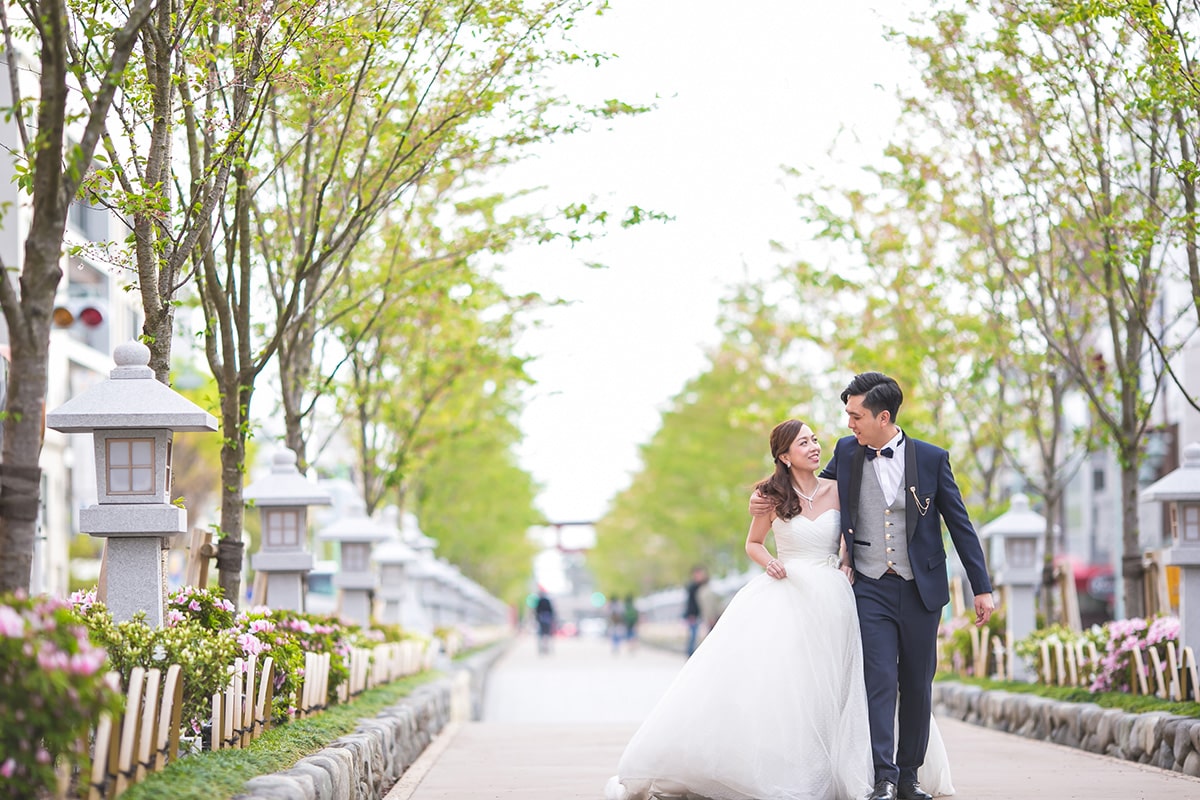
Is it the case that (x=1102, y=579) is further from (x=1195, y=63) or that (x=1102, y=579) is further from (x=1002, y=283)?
(x=1195, y=63)

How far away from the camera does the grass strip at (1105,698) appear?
36.4 feet

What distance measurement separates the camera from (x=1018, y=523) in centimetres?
1761

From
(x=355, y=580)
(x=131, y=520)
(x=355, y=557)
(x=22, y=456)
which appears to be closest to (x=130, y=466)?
(x=131, y=520)

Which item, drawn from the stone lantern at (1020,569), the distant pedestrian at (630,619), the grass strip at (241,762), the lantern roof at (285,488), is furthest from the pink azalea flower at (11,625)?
the distant pedestrian at (630,619)

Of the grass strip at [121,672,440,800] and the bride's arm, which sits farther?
the bride's arm

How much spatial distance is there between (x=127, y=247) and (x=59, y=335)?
1006 inches

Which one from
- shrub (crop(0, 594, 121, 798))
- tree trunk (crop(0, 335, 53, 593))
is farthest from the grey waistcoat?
shrub (crop(0, 594, 121, 798))

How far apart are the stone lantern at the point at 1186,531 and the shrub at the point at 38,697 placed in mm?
8417

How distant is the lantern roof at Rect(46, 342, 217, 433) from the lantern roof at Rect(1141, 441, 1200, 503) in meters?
7.22

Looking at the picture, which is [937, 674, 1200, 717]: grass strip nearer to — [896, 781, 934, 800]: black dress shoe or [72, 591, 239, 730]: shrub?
[896, 781, 934, 800]: black dress shoe

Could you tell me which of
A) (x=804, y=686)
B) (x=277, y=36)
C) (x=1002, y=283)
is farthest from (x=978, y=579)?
(x=1002, y=283)

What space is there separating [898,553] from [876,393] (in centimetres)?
79

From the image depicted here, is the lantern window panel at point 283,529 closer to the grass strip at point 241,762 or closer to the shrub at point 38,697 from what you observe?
the grass strip at point 241,762

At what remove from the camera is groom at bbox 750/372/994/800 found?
8.07 metres
